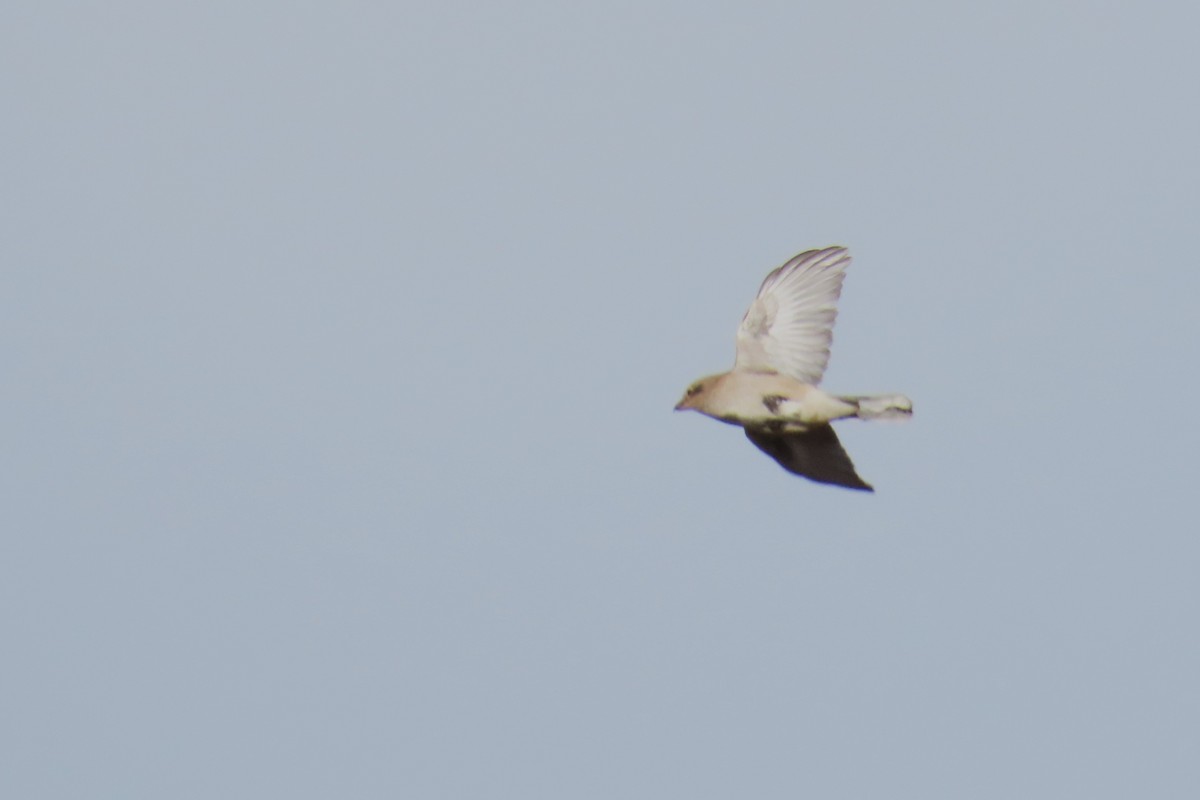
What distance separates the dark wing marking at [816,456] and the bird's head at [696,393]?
1.41 ft

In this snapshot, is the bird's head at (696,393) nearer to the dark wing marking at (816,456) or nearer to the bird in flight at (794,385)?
the bird in flight at (794,385)

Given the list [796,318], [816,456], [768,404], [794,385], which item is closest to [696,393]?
[768,404]

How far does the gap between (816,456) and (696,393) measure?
90cm

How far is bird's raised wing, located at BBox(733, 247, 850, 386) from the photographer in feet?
36.7

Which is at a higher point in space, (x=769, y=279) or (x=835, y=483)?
(x=769, y=279)

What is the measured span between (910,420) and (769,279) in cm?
175

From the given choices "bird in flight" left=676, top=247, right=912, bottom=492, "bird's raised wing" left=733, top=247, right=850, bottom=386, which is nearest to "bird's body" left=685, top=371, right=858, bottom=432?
"bird in flight" left=676, top=247, right=912, bottom=492

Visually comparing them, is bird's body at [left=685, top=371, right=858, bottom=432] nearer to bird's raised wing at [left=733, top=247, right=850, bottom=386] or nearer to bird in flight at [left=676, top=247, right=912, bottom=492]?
bird in flight at [left=676, top=247, right=912, bottom=492]

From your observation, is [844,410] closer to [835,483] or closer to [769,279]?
[835,483]

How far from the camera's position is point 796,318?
11.4m

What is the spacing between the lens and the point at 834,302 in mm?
11406

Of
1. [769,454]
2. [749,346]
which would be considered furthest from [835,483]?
[749,346]

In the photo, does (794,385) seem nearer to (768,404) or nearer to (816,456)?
(768,404)

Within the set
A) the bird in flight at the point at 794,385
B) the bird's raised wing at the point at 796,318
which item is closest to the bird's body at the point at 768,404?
the bird in flight at the point at 794,385
